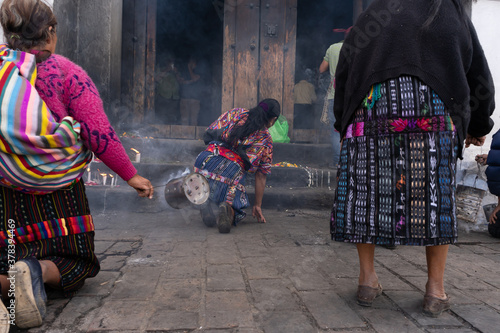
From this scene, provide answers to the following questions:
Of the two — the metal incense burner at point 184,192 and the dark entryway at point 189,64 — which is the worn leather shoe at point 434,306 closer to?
the metal incense burner at point 184,192

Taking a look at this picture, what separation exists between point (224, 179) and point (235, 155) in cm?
30

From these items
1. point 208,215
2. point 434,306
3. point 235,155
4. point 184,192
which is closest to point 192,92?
point 235,155

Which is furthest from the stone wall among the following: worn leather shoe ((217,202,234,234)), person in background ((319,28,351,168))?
person in background ((319,28,351,168))

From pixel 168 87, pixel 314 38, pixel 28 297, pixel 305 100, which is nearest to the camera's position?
pixel 28 297

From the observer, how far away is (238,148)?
435 centimetres

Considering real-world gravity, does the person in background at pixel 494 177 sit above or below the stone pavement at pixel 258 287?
above

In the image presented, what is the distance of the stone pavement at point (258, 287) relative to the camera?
1.93 metres

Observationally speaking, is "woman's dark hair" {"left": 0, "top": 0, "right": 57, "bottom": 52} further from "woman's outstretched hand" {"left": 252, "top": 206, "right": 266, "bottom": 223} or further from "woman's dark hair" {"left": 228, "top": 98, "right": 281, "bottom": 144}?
"woman's outstretched hand" {"left": 252, "top": 206, "right": 266, "bottom": 223}

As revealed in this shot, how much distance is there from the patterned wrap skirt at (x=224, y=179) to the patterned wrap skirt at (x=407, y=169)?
2.29m

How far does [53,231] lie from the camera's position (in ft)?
6.89

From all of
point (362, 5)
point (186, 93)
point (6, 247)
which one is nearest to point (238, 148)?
point (6, 247)

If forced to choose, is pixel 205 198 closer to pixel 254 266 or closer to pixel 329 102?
pixel 254 266

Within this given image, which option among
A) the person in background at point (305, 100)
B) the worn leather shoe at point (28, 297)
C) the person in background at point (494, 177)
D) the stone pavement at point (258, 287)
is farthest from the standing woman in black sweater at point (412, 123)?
the person in background at point (305, 100)

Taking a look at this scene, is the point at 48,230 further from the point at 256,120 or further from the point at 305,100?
the point at 305,100
